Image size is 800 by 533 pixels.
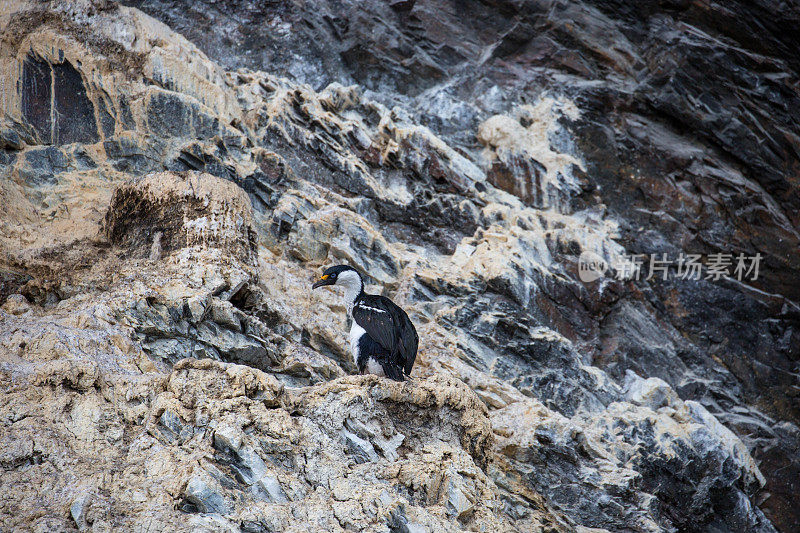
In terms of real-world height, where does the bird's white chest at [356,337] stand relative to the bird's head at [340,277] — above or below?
below

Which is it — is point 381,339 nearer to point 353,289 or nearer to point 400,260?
point 353,289

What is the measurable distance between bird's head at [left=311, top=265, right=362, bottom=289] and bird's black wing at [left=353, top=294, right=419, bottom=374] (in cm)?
41

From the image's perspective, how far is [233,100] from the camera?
33.7 ft

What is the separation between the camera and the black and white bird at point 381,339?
6.42 metres

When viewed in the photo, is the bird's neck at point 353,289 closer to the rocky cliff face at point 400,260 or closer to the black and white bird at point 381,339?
the black and white bird at point 381,339

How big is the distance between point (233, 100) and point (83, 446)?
683 cm

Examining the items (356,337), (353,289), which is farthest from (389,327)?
(353,289)

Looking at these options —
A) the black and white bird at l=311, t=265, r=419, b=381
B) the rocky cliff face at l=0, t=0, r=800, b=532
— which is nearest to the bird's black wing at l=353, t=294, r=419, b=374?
the black and white bird at l=311, t=265, r=419, b=381

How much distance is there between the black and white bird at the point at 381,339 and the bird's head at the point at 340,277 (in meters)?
0.38

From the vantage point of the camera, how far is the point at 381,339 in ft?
21.1

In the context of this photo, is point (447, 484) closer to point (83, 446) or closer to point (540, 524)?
point (540, 524)

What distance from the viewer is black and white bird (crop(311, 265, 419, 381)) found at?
6.42 metres

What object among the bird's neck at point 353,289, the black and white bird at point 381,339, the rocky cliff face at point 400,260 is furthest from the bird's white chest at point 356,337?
the rocky cliff face at point 400,260

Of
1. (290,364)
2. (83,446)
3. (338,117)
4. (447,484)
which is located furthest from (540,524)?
(338,117)
